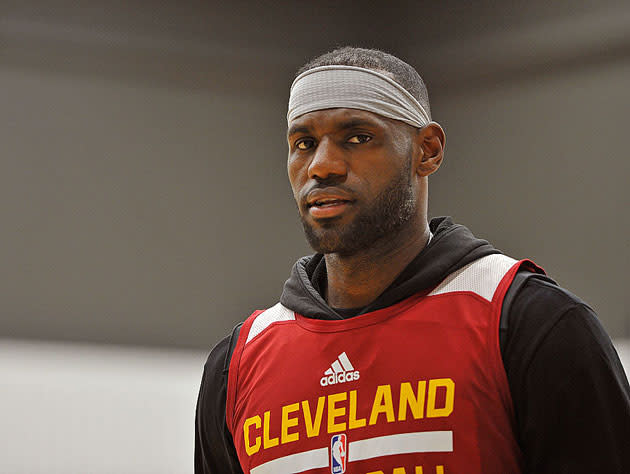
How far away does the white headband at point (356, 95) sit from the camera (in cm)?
157

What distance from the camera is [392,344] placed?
4.72 feet

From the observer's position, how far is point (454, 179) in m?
3.92

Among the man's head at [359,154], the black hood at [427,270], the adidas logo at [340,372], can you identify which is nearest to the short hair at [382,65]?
the man's head at [359,154]

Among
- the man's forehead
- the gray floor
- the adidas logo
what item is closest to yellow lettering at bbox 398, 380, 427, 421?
the adidas logo

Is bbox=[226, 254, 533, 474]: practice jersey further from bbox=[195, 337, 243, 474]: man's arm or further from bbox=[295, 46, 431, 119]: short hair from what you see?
bbox=[295, 46, 431, 119]: short hair

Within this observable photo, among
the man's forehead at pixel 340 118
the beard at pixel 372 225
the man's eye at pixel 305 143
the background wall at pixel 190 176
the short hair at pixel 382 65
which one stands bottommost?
the beard at pixel 372 225

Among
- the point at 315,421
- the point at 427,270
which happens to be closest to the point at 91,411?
the point at 315,421

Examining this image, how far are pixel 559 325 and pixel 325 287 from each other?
0.53m

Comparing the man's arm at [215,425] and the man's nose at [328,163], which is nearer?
the man's nose at [328,163]

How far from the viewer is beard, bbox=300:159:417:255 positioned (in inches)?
59.9

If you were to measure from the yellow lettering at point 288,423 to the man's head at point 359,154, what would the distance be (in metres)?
0.28

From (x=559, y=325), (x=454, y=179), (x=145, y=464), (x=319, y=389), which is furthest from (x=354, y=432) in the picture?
(x=454, y=179)

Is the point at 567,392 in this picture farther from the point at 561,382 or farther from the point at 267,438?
the point at 267,438

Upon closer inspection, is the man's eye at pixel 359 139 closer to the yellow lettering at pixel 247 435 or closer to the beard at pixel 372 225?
the beard at pixel 372 225
